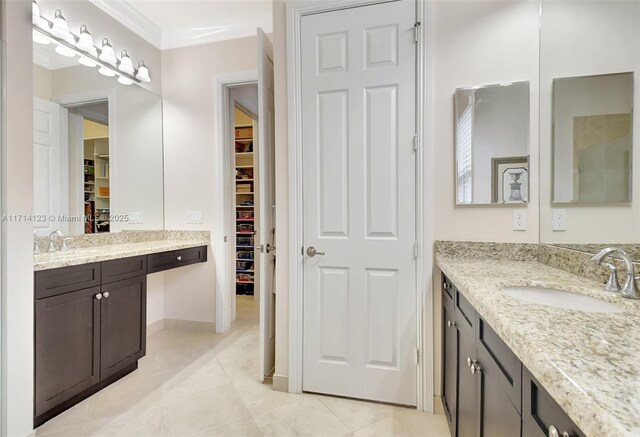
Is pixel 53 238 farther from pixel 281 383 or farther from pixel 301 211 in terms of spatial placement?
pixel 281 383

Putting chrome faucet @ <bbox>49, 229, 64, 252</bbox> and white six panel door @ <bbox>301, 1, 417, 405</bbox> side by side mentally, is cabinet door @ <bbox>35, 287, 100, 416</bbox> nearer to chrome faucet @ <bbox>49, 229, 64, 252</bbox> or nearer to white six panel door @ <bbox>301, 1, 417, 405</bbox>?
chrome faucet @ <bbox>49, 229, 64, 252</bbox>

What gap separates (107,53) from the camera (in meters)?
2.49

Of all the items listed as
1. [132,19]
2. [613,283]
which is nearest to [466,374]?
[613,283]

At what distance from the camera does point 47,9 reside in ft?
6.82

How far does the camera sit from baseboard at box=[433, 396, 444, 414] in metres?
1.73

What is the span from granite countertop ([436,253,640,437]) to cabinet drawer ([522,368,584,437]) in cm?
8

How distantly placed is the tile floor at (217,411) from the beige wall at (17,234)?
30 cm

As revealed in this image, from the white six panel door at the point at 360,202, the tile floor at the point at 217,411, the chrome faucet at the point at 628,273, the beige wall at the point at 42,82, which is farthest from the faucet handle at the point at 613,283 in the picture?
the beige wall at the point at 42,82

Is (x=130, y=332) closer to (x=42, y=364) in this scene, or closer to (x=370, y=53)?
(x=42, y=364)

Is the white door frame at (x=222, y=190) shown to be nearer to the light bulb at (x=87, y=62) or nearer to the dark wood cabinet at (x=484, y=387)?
the light bulb at (x=87, y=62)

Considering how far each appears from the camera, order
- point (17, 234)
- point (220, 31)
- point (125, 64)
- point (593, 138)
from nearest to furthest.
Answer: point (593, 138) < point (17, 234) < point (125, 64) < point (220, 31)

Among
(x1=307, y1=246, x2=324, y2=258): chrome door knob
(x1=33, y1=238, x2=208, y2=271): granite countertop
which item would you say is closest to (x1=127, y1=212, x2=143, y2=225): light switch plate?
(x1=33, y1=238, x2=208, y2=271): granite countertop

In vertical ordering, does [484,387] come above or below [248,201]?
below

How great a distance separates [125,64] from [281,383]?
2931 millimetres
